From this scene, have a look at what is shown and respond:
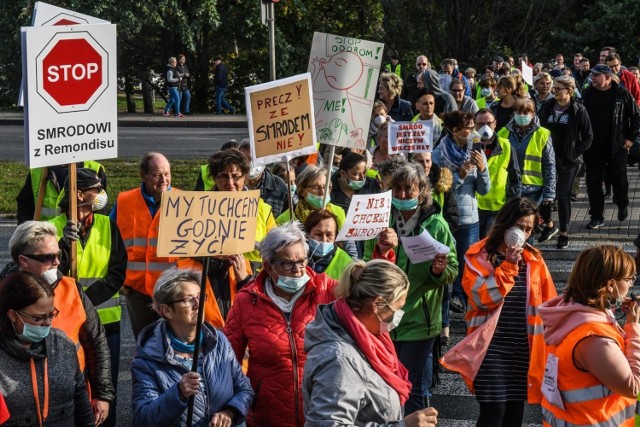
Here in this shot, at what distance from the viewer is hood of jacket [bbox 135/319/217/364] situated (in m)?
5.15

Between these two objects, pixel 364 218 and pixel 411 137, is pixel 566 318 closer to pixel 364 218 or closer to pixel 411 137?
pixel 364 218

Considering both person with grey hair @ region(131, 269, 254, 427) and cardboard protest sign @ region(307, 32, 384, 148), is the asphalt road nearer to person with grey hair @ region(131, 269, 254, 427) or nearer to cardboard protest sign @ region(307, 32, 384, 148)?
cardboard protest sign @ region(307, 32, 384, 148)

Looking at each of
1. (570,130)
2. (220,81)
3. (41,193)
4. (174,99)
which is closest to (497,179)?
(570,130)

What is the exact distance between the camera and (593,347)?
490 centimetres

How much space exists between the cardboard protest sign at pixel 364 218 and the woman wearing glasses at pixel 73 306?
1.76m

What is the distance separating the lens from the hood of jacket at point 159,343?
515 cm

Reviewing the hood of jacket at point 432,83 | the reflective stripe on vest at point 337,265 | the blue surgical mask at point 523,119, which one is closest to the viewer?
the reflective stripe on vest at point 337,265

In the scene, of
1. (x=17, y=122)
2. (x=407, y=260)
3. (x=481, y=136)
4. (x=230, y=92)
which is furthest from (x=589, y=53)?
(x=407, y=260)

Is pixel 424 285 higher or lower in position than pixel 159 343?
higher

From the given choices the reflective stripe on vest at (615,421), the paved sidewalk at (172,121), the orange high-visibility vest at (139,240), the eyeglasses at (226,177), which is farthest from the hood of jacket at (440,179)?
the paved sidewalk at (172,121)

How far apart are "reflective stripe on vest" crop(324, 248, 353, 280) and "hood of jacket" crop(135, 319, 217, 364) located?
1.45 metres

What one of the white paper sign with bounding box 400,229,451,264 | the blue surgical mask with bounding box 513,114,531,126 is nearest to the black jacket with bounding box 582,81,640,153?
the blue surgical mask with bounding box 513,114,531,126

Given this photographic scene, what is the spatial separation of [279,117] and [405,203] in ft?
3.24

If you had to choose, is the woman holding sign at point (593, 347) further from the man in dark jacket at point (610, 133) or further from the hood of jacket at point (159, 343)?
the man in dark jacket at point (610, 133)
